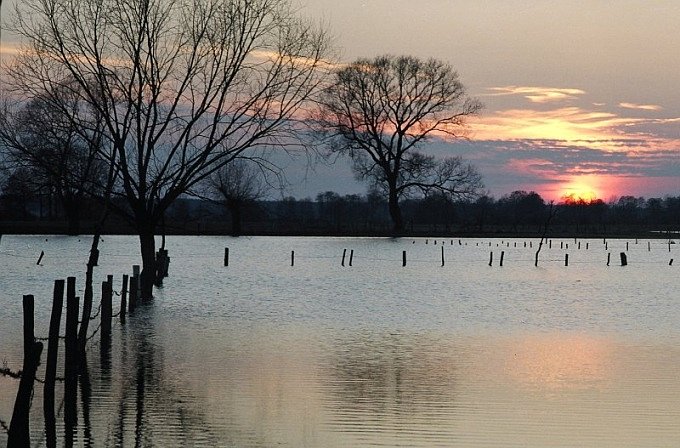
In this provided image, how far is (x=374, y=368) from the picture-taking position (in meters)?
18.9

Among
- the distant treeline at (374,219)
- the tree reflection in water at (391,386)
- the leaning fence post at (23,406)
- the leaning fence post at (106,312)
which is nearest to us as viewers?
the leaning fence post at (23,406)

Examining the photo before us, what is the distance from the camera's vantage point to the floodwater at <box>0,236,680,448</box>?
1320 centimetres

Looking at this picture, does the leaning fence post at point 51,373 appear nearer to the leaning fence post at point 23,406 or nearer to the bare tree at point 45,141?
the leaning fence post at point 23,406

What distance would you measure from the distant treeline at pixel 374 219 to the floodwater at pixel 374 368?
36.8 meters

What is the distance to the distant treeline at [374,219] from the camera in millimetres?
112312

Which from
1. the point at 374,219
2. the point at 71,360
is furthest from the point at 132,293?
the point at 374,219

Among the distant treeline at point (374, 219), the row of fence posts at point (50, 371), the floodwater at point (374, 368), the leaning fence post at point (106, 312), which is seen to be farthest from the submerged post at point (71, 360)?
the distant treeline at point (374, 219)

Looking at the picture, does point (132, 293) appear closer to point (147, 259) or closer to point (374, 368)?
point (147, 259)

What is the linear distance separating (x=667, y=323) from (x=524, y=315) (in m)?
4.19

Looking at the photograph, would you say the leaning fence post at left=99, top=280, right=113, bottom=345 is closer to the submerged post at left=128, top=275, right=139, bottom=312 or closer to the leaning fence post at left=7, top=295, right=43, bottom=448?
the submerged post at left=128, top=275, right=139, bottom=312

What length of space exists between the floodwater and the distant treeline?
3680 cm

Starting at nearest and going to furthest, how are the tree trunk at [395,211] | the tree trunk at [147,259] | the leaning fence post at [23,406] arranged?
the leaning fence post at [23,406], the tree trunk at [147,259], the tree trunk at [395,211]

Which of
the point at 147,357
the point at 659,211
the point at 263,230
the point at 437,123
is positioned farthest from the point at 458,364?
the point at 659,211

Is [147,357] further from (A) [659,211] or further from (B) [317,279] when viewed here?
(A) [659,211]
